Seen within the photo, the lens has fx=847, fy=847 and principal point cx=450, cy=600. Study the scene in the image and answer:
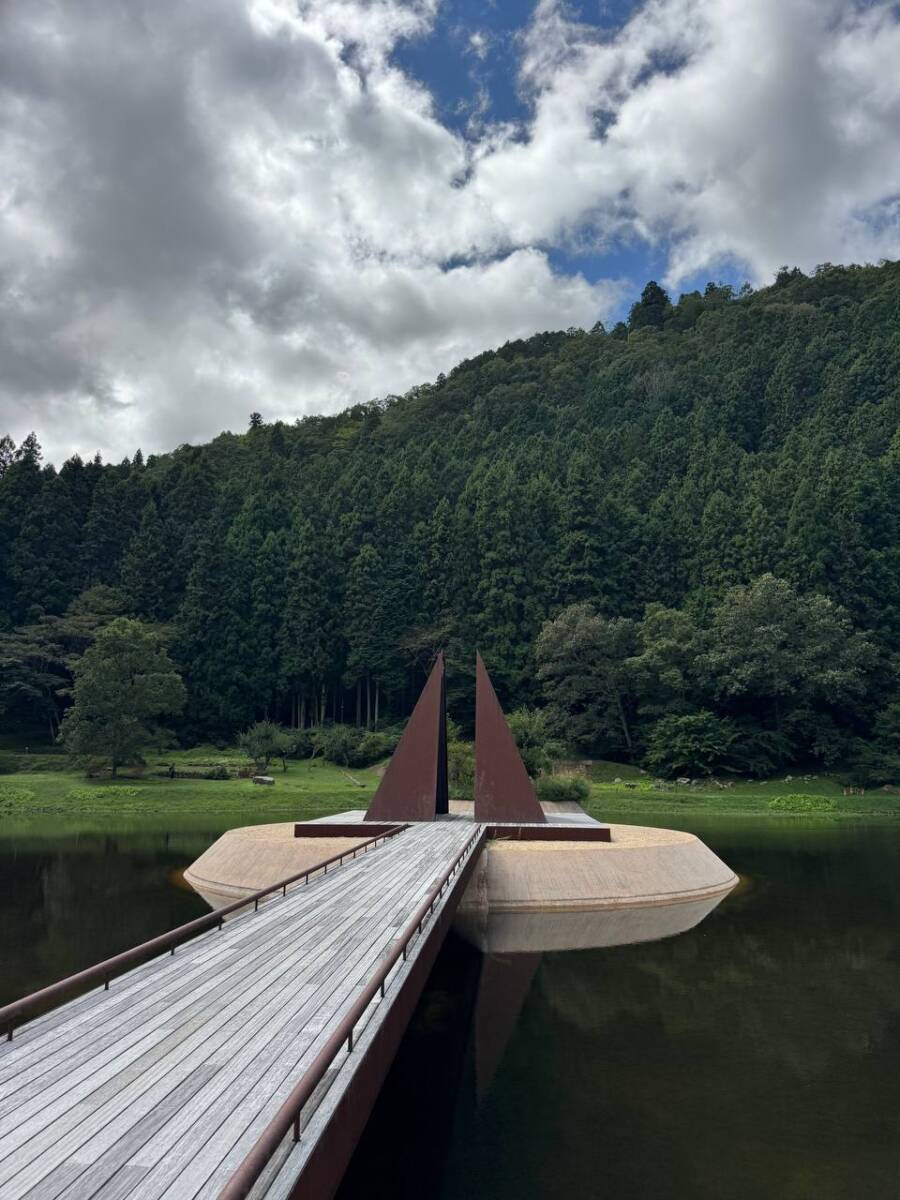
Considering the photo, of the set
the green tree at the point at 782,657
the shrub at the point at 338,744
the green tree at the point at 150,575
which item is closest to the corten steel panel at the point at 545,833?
the shrub at the point at 338,744

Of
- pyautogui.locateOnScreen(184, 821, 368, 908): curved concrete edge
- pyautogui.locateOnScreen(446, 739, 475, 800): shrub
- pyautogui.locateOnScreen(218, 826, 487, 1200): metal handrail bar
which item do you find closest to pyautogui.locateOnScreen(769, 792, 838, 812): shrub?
pyautogui.locateOnScreen(446, 739, 475, 800): shrub

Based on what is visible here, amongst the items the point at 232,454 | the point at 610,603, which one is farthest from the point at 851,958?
the point at 232,454

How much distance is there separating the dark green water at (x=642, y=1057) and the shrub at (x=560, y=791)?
488 inches

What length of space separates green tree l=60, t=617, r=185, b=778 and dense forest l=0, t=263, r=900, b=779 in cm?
689

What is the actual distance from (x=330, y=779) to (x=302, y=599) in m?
18.8

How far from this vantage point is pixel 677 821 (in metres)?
31.7

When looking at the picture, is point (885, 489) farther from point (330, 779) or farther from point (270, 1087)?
point (270, 1087)

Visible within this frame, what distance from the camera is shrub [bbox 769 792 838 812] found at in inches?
1436

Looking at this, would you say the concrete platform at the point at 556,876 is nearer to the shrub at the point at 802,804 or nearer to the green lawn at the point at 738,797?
the green lawn at the point at 738,797

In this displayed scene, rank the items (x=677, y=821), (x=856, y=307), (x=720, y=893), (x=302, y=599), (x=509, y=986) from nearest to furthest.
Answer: (x=509, y=986) < (x=720, y=893) < (x=677, y=821) < (x=302, y=599) < (x=856, y=307)

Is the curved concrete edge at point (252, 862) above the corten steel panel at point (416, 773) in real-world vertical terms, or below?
below

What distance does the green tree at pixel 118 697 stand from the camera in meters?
40.2

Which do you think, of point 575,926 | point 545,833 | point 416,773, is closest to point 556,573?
point 416,773

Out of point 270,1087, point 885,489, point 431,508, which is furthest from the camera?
point 431,508
